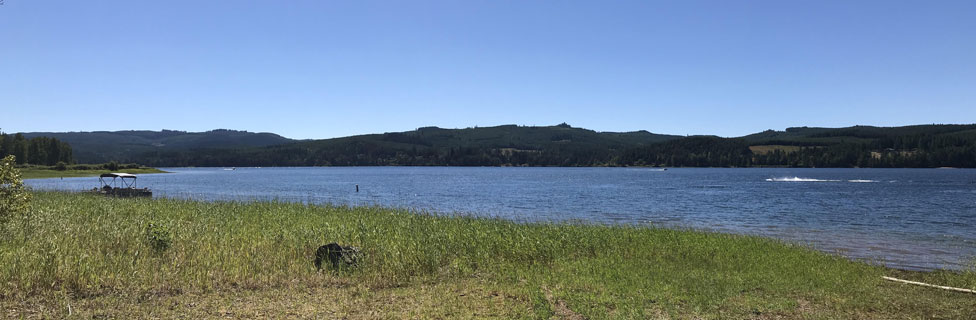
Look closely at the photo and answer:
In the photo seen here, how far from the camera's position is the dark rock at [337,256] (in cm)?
1559

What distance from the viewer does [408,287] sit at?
13969 mm

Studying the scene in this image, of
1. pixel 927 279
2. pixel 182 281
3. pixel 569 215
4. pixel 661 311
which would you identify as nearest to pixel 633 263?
pixel 661 311

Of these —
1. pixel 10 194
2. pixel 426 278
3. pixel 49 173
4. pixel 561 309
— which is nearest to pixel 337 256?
pixel 426 278

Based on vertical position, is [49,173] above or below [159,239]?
below

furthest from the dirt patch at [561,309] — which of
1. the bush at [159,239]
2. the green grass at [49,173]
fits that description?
the green grass at [49,173]

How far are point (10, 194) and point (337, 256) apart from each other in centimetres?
1161

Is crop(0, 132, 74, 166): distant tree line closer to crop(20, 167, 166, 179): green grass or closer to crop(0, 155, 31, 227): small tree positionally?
crop(20, 167, 166, 179): green grass

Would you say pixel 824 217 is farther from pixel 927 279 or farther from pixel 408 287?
pixel 408 287

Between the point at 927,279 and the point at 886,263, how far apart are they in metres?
5.61

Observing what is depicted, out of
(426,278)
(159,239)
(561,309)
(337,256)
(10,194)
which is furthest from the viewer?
(10,194)

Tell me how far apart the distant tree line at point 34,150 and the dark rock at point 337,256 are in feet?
562

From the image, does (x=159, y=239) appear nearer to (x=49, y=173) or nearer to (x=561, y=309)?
(x=561, y=309)

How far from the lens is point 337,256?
51.5 feet

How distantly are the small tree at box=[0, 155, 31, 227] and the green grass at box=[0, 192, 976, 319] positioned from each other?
43 cm
